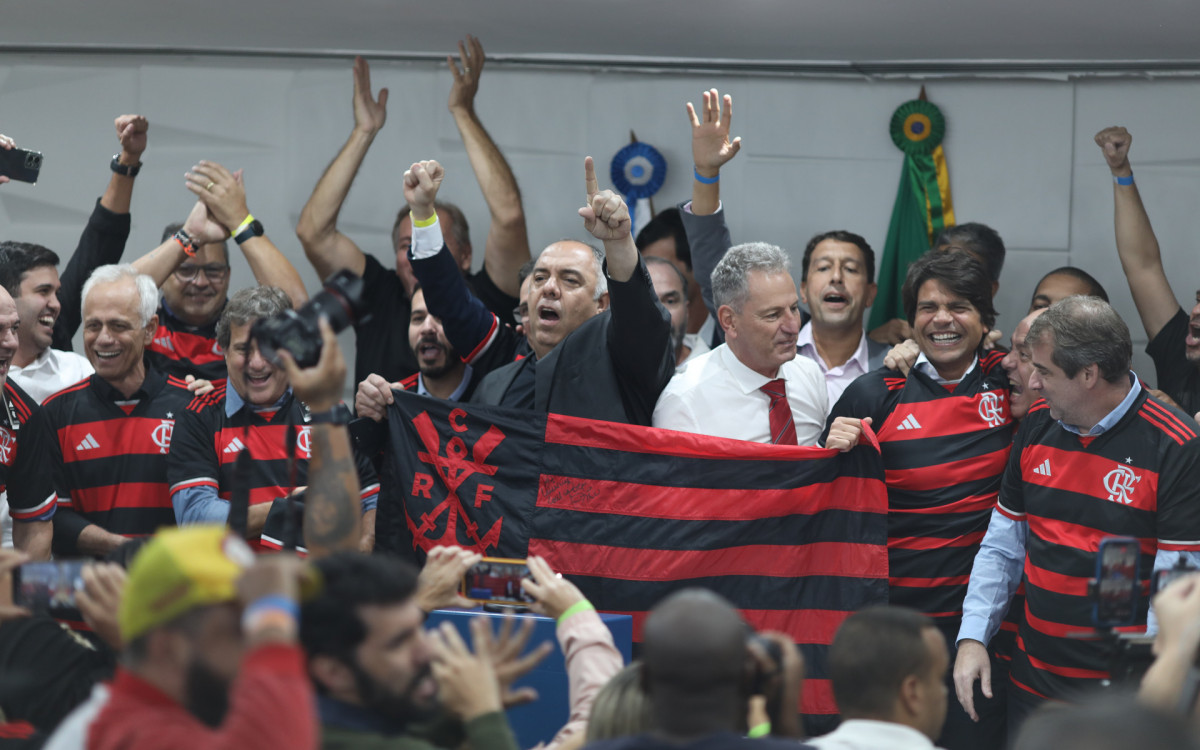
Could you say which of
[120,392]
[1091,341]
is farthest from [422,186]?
[1091,341]

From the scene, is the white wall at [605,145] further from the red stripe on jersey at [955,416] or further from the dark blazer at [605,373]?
the dark blazer at [605,373]

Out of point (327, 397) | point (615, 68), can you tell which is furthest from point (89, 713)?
point (615, 68)

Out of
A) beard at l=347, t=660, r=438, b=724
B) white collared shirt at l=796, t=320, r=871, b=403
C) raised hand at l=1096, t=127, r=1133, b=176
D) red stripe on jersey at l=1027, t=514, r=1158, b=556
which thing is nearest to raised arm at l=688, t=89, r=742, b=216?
white collared shirt at l=796, t=320, r=871, b=403

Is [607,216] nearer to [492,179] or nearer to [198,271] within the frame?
[492,179]

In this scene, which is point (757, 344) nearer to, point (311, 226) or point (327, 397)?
point (327, 397)

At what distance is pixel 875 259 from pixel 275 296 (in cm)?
315

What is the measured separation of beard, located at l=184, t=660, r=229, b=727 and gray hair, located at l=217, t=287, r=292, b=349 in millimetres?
2828

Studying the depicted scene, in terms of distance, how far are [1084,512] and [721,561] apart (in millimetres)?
1286

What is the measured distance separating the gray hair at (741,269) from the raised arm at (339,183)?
2.32 meters

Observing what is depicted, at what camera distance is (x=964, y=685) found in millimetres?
4297

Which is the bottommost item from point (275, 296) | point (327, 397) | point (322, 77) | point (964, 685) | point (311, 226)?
point (964, 685)

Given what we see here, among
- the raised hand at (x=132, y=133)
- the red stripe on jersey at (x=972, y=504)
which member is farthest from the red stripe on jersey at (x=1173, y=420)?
the raised hand at (x=132, y=133)

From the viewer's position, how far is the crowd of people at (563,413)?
229 cm

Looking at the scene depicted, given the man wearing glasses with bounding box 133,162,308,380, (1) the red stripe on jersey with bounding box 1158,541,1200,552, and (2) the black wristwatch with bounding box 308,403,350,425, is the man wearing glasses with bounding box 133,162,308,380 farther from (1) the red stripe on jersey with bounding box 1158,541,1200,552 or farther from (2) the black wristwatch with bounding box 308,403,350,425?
(1) the red stripe on jersey with bounding box 1158,541,1200,552
